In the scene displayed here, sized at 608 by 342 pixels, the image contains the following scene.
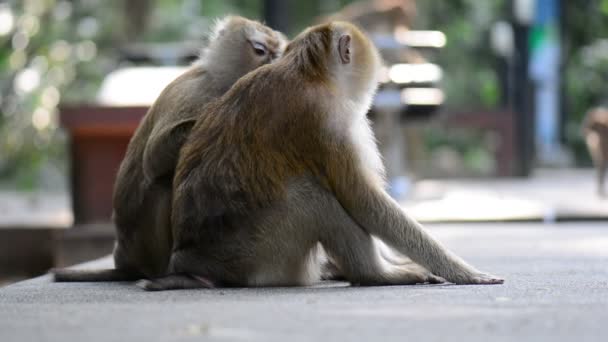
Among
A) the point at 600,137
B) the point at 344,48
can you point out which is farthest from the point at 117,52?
the point at 344,48

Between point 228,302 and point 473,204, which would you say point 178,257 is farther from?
point 473,204

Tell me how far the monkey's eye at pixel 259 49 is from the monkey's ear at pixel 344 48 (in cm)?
71

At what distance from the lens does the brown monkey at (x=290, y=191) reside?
181 inches

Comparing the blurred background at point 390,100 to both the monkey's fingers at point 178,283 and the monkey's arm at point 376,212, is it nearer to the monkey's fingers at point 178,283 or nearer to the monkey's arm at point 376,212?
the monkey's fingers at point 178,283

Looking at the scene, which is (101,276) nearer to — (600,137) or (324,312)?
(324,312)

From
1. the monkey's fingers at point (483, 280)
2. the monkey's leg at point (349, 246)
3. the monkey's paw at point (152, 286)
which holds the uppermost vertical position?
the monkey's leg at point (349, 246)

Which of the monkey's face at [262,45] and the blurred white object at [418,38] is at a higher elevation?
the blurred white object at [418,38]

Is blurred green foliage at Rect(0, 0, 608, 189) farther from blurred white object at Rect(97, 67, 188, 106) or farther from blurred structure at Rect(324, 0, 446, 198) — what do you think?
blurred structure at Rect(324, 0, 446, 198)

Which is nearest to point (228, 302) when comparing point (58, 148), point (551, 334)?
point (551, 334)

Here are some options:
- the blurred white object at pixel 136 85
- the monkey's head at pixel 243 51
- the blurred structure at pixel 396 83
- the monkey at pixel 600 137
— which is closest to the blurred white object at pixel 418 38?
the blurred structure at pixel 396 83

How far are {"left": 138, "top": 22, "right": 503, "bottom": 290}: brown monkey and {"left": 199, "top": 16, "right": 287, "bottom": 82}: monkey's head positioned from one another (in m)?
0.65

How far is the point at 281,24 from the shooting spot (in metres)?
10.9

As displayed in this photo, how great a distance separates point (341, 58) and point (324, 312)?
4.06 ft

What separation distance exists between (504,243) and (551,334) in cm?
402
